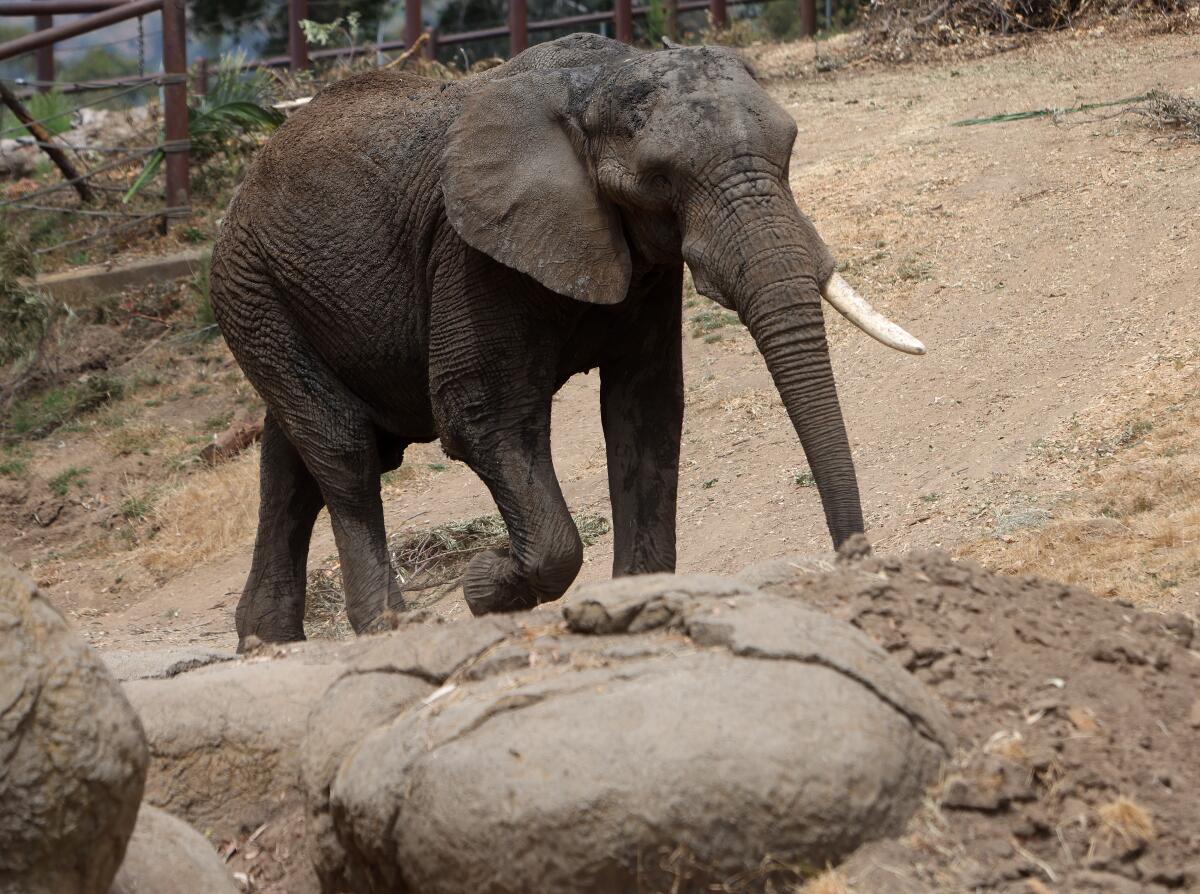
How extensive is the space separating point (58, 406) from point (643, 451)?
321 inches

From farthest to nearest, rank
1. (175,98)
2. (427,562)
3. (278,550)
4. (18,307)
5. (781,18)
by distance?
(781,18), (175,98), (18,307), (427,562), (278,550)

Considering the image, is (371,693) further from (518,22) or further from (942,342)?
(518,22)

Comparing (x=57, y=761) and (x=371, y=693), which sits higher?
(x=57, y=761)

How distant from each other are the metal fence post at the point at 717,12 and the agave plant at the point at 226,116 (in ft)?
18.7

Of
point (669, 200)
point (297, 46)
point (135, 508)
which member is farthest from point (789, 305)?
point (297, 46)

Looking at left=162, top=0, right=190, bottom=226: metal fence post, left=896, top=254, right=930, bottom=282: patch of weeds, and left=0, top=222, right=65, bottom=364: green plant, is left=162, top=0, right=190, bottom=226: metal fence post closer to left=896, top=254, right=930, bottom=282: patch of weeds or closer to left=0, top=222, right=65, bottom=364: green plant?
left=0, top=222, right=65, bottom=364: green plant

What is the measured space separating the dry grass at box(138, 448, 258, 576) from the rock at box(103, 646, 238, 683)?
4.68 metres

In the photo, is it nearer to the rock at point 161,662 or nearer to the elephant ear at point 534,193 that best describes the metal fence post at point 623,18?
the elephant ear at point 534,193

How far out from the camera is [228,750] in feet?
15.2

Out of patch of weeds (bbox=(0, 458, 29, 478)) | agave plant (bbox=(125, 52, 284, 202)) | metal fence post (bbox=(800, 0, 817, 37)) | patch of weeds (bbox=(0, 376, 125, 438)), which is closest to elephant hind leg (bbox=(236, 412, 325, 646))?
patch of weeds (bbox=(0, 458, 29, 478))

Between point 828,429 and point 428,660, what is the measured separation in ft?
4.96

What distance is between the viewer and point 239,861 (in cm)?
447

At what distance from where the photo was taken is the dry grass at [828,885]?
3266 millimetres

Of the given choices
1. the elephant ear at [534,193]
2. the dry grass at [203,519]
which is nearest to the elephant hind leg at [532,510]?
the elephant ear at [534,193]
